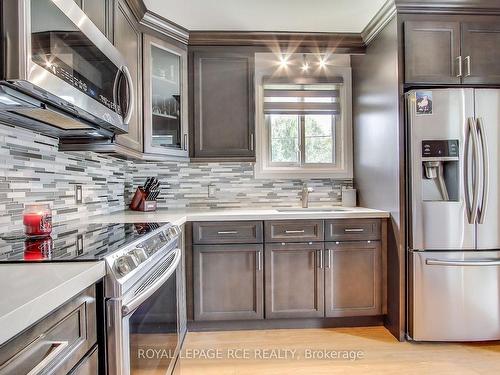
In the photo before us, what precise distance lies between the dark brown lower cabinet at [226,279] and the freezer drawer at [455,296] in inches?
41.2

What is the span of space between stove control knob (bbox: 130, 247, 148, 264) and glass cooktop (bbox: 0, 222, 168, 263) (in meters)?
0.04

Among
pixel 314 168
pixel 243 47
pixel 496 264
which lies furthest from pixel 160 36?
pixel 496 264

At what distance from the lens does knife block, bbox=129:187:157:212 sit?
2666mm

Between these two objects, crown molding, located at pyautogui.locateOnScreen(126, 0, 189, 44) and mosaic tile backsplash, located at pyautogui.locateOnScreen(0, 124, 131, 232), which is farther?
crown molding, located at pyautogui.locateOnScreen(126, 0, 189, 44)

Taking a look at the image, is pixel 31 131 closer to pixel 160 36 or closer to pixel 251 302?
pixel 160 36

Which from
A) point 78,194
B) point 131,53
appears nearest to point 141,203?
point 78,194

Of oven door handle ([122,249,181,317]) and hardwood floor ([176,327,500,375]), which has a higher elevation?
oven door handle ([122,249,181,317])

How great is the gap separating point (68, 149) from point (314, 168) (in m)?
2.01

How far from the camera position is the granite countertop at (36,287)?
0.57 m

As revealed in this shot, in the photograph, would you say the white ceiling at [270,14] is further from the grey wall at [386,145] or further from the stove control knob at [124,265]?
the stove control knob at [124,265]

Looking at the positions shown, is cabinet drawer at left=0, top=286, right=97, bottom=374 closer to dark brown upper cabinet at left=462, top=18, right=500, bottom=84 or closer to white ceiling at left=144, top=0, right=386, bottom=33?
white ceiling at left=144, top=0, right=386, bottom=33

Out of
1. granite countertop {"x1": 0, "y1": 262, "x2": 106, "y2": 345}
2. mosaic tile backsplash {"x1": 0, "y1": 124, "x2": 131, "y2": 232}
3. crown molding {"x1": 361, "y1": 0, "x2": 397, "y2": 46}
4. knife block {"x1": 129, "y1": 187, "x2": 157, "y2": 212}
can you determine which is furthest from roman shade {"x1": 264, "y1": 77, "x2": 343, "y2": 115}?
granite countertop {"x1": 0, "y1": 262, "x2": 106, "y2": 345}

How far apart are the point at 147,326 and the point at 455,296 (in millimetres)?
1946

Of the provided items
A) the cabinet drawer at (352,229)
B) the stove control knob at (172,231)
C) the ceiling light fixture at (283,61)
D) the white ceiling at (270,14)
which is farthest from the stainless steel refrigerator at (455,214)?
the stove control knob at (172,231)
